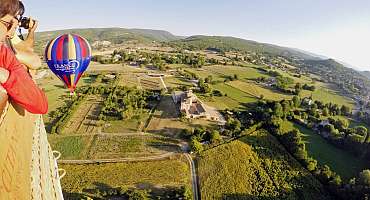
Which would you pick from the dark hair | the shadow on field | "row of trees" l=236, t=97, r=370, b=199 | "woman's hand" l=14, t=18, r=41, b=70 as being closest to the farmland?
the shadow on field

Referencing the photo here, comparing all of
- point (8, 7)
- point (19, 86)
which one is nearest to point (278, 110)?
point (8, 7)

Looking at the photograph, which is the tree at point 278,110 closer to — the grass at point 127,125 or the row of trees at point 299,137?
the row of trees at point 299,137

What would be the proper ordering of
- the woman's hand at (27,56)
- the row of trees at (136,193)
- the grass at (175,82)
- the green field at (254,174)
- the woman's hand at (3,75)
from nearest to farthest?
the woman's hand at (3,75), the woman's hand at (27,56), the row of trees at (136,193), the green field at (254,174), the grass at (175,82)

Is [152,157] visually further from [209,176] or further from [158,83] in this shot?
[158,83]

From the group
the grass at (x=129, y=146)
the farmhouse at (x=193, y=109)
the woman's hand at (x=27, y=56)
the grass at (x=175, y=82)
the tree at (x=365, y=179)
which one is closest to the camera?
the woman's hand at (x=27, y=56)

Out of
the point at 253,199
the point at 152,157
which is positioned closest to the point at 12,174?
the point at 253,199

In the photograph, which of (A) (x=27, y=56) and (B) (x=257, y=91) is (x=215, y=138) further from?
(A) (x=27, y=56)

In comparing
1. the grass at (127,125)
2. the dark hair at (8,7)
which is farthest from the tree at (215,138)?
the dark hair at (8,7)

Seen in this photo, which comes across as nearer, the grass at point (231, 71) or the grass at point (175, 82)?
the grass at point (175, 82)
